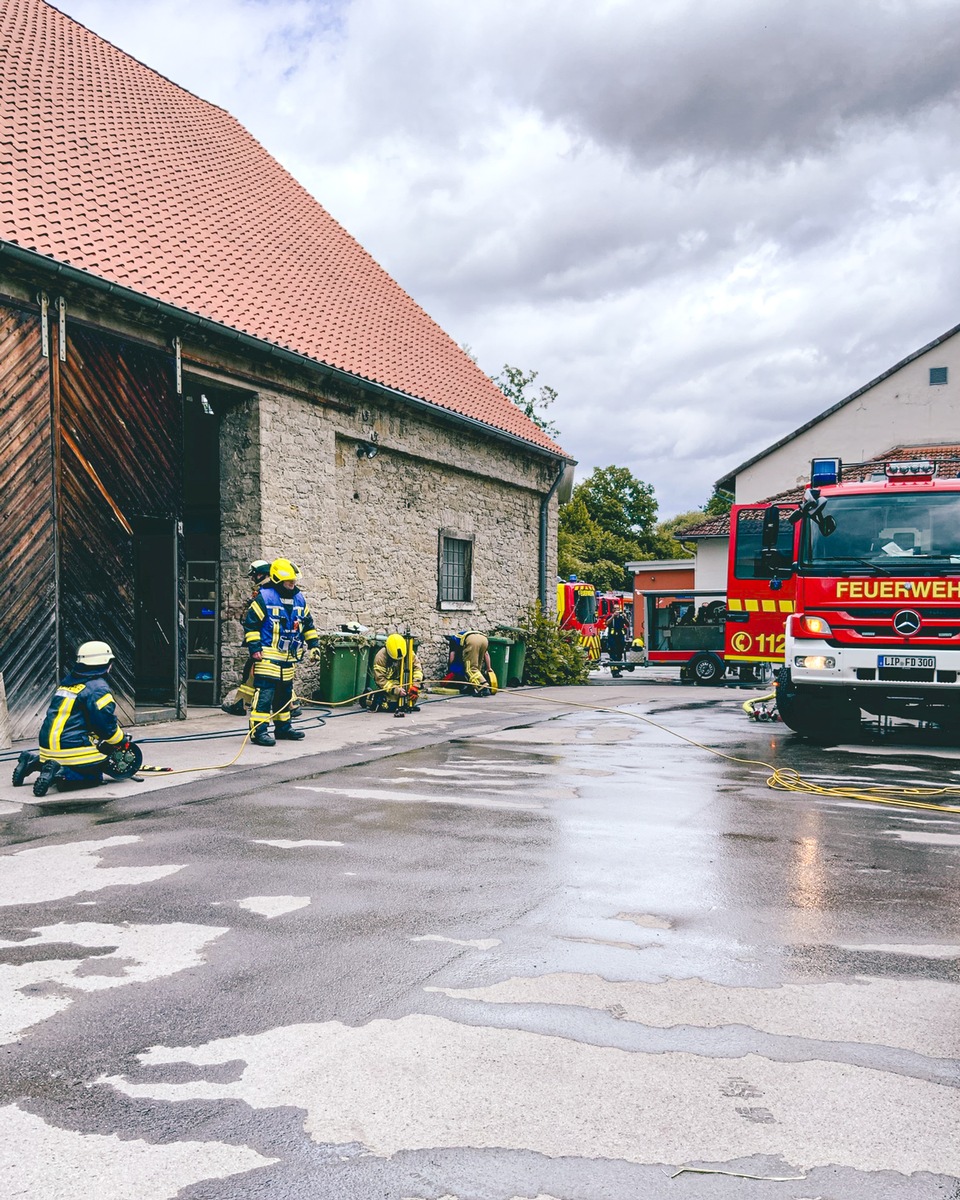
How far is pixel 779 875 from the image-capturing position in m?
5.34

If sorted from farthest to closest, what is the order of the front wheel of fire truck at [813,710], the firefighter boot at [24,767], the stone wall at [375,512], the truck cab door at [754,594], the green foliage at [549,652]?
the green foliage at [549,652] < the truck cab door at [754,594] < the stone wall at [375,512] < the front wheel of fire truck at [813,710] < the firefighter boot at [24,767]

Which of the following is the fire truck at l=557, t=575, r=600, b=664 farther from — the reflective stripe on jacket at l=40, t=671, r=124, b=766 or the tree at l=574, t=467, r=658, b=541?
the tree at l=574, t=467, r=658, b=541

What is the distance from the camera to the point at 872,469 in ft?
82.3

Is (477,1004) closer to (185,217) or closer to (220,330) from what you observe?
(220,330)

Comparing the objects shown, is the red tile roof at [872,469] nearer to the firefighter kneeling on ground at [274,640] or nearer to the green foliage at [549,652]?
the green foliage at [549,652]

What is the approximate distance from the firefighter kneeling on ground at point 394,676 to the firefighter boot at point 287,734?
8.97 ft

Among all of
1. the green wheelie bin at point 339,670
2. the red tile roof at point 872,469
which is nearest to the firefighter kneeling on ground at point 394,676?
the green wheelie bin at point 339,670

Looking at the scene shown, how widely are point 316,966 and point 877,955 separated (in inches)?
87.3

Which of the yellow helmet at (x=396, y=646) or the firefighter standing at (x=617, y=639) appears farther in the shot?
the firefighter standing at (x=617, y=639)

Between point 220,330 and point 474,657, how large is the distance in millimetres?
7033

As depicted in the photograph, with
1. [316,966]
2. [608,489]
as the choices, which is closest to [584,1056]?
[316,966]

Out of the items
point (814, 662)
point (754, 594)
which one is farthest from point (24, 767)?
point (754, 594)

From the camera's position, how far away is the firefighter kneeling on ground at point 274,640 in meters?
9.97

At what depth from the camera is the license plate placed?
9969mm
